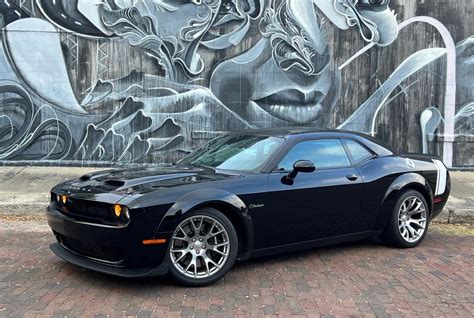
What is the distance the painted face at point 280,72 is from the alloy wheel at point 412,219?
5503 millimetres

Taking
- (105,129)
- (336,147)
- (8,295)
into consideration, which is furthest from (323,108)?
(8,295)

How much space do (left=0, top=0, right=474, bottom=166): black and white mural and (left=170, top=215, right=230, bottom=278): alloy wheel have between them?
6818mm

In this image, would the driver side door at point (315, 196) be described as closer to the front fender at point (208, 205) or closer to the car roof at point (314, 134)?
the car roof at point (314, 134)

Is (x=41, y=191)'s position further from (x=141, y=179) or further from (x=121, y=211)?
(x=121, y=211)

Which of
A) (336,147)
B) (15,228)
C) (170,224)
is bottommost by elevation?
(15,228)

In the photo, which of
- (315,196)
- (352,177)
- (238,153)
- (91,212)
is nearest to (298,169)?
(315,196)

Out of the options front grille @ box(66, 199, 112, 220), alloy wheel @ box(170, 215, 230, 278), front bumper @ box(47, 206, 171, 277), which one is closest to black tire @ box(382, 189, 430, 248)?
alloy wheel @ box(170, 215, 230, 278)

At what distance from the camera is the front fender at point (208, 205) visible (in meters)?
4.41

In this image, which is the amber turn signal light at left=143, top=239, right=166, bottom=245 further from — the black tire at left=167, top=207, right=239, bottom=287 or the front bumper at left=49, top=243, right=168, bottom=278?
the front bumper at left=49, top=243, right=168, bottom=278

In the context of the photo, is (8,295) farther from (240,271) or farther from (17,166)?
(17,166)

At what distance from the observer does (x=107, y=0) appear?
36.3 ft

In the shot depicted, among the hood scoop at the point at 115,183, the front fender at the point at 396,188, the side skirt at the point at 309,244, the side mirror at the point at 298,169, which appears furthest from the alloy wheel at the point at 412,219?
the hood scoop at the point at 115,183

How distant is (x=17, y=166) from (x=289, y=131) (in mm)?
7807

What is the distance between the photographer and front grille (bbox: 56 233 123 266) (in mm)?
4355
